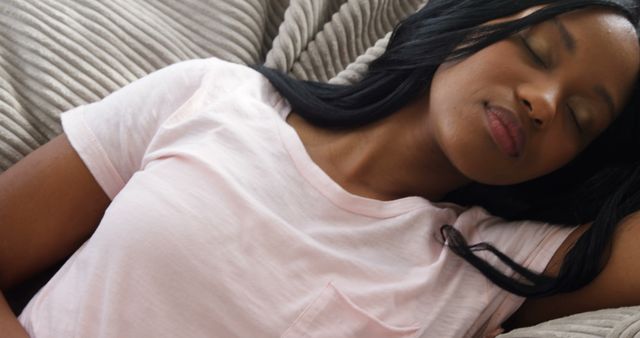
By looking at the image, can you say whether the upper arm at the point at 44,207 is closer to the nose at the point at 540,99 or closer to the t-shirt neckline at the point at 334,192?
the t-shirt neckline at the point at 334,192

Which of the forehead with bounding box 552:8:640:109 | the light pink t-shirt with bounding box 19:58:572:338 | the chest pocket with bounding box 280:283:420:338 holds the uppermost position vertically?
the forehead with bounding box 552:8:640:109

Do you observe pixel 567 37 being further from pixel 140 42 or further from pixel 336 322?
pixel 140 42

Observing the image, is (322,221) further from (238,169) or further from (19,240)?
(19,240)

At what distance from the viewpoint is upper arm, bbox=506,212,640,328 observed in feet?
2.40

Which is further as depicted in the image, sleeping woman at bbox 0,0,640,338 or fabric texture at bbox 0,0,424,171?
fabric texture at bbox 0,0,424,171

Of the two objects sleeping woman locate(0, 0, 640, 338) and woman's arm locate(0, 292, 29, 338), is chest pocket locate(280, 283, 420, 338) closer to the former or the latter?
sleeping woman locate(0, 0, 640, 338)

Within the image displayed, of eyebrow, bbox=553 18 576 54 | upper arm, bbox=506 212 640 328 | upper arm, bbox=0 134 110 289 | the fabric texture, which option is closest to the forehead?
eyebrow, bbox=553 18 576 54

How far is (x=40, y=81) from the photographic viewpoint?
0.86 metres

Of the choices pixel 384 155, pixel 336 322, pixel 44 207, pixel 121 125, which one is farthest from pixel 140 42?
pixel 336 322

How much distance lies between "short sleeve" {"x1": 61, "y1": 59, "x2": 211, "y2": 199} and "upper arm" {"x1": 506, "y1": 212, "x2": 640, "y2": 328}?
516 millimetres

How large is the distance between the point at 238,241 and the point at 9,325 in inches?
10.6

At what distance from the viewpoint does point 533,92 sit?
0.74 m

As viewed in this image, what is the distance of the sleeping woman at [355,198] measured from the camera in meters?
0.72

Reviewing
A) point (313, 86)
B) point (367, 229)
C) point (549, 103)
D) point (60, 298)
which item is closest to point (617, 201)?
point (549, 103)
